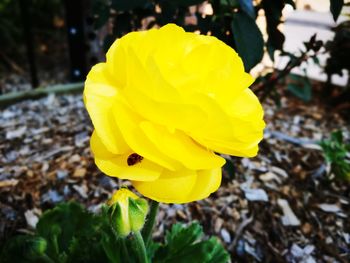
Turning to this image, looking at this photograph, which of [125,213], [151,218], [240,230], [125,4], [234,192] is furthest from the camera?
[234,192]

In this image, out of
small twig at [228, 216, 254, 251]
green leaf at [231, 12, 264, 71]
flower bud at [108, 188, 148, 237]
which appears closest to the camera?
flower bud at [108, 188, 148, 237]

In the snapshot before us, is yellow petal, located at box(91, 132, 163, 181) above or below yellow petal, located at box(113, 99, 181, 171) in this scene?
below

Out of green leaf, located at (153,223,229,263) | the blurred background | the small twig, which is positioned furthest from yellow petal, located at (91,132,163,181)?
the small twig

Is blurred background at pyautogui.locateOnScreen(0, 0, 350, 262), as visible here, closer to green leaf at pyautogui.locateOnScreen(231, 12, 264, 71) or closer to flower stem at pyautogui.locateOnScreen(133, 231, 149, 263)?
green leaf at pyautogui.locateOnScreen(231, 12, 264, 71)

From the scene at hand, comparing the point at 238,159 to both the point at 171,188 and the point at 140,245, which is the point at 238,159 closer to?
the point at 140,245

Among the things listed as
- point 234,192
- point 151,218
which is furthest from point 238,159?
point 151,218

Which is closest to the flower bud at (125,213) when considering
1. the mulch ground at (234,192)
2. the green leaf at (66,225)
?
the green leaf at (66,225)

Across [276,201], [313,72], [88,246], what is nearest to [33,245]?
[88,246]
